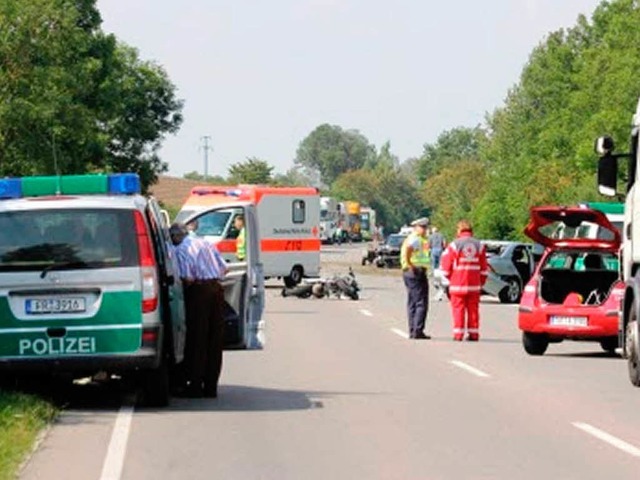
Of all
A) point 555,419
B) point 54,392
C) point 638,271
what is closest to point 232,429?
point 555,419

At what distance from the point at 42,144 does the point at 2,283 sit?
119ft

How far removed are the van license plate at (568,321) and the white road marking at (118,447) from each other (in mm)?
8992

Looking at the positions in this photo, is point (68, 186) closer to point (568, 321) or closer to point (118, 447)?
point (118, 447)

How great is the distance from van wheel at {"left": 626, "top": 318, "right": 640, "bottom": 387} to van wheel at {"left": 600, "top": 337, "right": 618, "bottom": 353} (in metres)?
5.23

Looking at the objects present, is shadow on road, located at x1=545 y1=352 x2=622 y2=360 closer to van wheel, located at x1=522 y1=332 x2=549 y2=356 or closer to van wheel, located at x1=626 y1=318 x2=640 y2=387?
van wheel, located at x1=522 y1=332 x2=549 y2=356

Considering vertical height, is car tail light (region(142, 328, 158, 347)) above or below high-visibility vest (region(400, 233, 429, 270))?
below

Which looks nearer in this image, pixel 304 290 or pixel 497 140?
pixel 304 290

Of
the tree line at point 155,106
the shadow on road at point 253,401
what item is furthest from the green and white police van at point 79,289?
the tree line at point 155,106

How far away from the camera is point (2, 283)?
54.2ft

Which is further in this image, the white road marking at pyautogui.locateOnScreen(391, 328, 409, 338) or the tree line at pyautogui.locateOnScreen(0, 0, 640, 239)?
the tree line at pyautogui.locateOnScreen(0, 0, 640, 239)

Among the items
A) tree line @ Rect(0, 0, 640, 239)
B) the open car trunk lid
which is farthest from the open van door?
tree line @ Rect(0, 0, 640, 239)

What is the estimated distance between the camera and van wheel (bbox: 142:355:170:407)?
16.9 m

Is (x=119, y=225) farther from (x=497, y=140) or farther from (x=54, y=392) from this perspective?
(x=497, y=140)

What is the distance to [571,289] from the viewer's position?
2594cm
